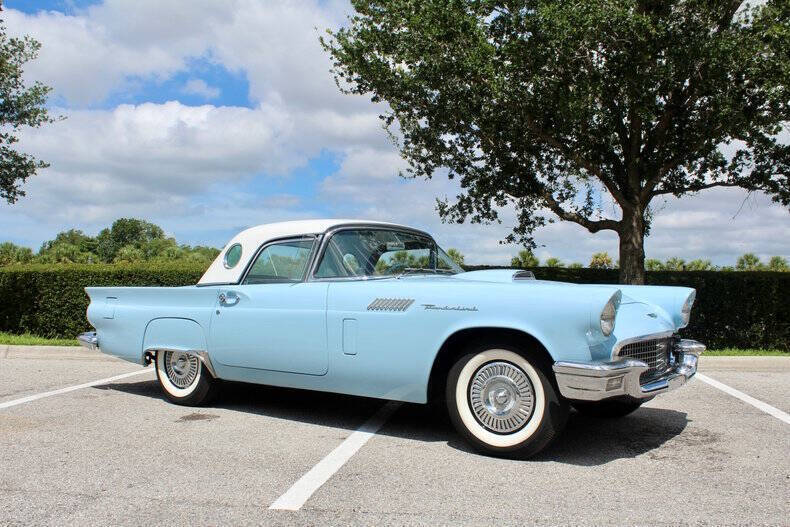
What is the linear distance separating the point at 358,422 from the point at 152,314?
7.30 feet

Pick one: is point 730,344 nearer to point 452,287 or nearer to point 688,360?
point 688,360

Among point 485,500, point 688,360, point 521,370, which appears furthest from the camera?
point 688,360

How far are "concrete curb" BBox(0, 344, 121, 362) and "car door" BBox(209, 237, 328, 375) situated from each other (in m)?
5.38

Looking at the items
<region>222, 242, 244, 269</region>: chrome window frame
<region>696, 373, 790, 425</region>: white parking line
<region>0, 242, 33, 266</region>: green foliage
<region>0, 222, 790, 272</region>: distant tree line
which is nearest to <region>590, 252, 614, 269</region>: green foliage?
<region>0, 222, 790, 272</region>: distant tree line

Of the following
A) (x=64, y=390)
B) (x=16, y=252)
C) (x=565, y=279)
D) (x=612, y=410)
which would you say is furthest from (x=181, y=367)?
(x=16, y=252)

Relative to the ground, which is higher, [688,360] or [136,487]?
[688,360]

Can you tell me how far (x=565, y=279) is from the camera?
13.5 meters

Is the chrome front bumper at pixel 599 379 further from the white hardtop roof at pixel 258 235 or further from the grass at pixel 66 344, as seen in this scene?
the grass at pixel 66 344

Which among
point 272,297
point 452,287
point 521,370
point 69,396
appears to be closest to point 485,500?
point 521,370

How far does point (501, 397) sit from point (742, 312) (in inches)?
349

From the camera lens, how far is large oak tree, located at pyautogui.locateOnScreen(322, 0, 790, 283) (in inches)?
426

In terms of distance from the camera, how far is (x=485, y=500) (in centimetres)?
388

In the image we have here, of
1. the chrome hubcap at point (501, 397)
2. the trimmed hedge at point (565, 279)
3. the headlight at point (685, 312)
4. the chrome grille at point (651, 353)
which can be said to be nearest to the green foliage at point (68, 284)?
the trimmed hedge at point (565, 279)

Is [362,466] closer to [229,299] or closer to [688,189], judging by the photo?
[229,299]
